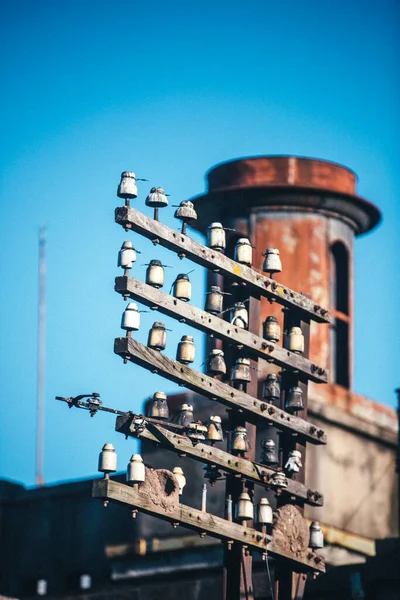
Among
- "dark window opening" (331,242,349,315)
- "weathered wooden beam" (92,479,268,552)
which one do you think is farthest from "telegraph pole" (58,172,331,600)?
"dark window opening" (331,242,349,315)

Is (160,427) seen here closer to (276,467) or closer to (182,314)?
(182,314)

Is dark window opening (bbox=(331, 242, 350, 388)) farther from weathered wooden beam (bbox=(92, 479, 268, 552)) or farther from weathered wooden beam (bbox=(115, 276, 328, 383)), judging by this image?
weathered wooden beam (bbox=(92, 479, 268, 552))

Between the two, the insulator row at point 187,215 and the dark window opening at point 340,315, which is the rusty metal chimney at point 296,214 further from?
the insulator row at point 187,215

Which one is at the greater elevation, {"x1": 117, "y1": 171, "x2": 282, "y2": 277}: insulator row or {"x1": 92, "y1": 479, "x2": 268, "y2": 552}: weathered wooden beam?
{"x1": 117, "y1": 171, "x2": 282, "y2": 277}: insulator row

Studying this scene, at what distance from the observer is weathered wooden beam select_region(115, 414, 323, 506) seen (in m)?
21.7

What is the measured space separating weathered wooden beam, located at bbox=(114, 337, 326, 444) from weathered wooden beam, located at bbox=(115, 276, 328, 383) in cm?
59

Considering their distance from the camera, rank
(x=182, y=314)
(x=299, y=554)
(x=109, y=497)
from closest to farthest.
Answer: (x=109, y=497)
(x=182, y=314)
(x=299, y=554)

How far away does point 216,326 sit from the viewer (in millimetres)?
23203

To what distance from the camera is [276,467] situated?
24875 millimetres

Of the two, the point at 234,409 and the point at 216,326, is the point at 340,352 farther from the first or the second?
the point at 216,326

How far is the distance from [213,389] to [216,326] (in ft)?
2.76

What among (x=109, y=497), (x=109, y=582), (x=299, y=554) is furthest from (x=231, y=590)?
(x=109, y=582)

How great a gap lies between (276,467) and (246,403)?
1694 mm

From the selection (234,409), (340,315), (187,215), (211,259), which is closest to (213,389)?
(234,409)
